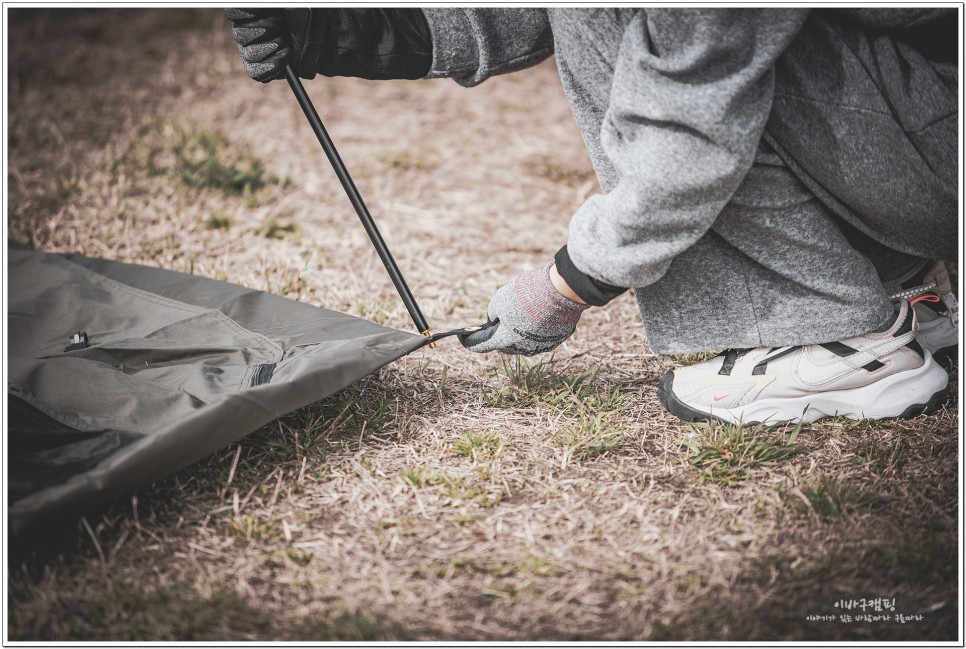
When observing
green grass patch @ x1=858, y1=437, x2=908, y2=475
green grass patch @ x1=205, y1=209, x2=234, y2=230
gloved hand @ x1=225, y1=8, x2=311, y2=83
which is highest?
gloved hand @ x1=225, y1=8, x2=311, y2=83

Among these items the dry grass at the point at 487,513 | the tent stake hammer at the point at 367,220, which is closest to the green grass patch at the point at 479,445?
the dry grass at the point at 487,513

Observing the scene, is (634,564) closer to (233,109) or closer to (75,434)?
(75,434)

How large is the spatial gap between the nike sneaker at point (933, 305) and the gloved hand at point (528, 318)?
2.30ft

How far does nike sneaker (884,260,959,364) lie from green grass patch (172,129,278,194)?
1.94 m

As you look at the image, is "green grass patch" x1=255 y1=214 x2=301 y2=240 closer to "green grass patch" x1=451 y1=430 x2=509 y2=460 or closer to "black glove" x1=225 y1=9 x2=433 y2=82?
"black glove" x1=225 y1=9 x2=433 y2=82

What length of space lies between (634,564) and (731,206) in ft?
2.02

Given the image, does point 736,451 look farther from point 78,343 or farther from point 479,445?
point 78,343

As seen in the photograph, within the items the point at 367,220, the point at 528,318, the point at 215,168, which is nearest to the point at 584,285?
the point at 528,318

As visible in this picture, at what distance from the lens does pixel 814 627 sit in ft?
3.39

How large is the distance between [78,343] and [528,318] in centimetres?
91

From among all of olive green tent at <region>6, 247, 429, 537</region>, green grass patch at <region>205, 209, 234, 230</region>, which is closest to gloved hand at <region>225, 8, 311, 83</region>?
olive green tent at <region>6, 247, 429, 537</region>

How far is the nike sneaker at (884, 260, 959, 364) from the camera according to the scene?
1558mm

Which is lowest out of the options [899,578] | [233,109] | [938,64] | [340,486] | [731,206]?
[899,578]

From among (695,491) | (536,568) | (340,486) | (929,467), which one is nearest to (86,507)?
(340,486)
